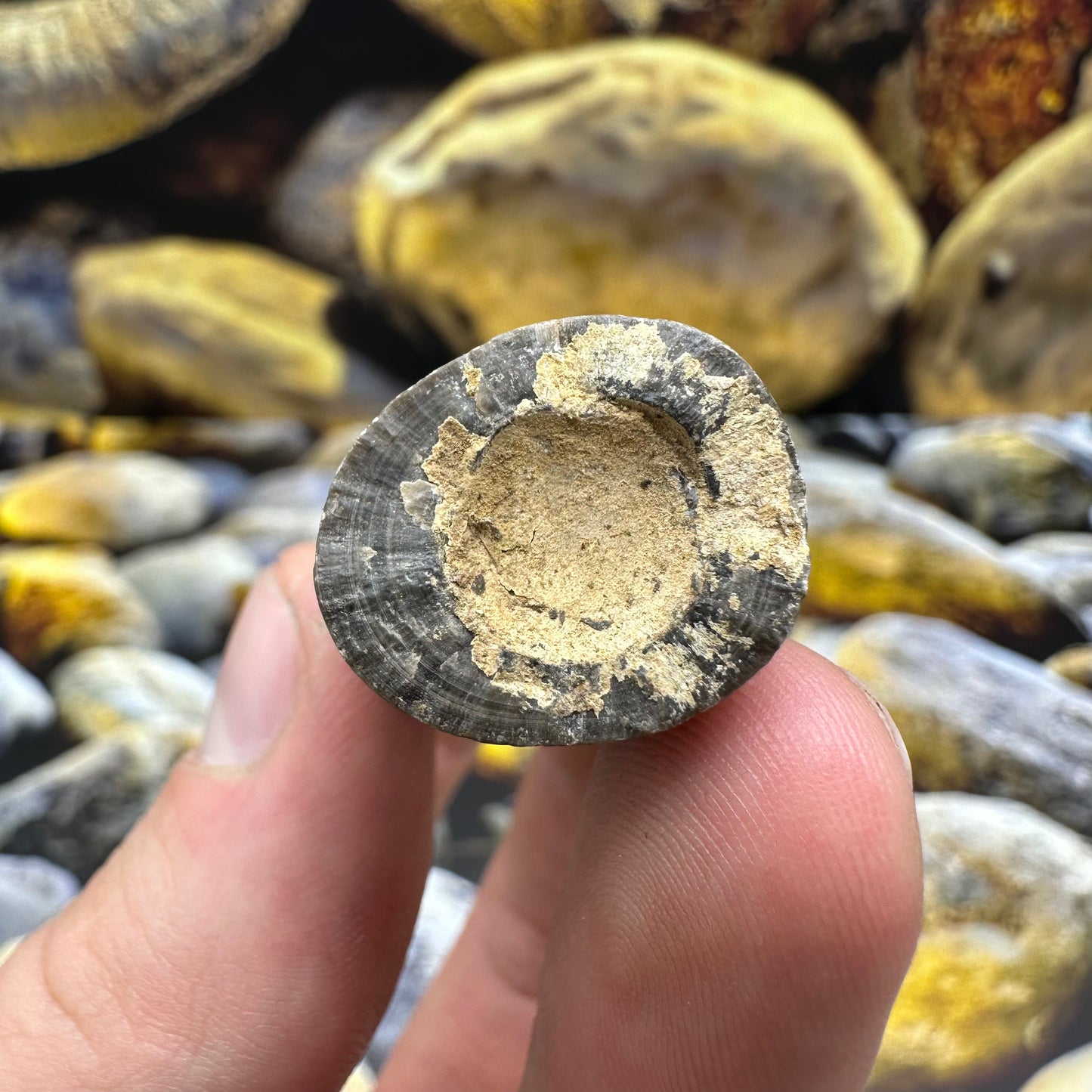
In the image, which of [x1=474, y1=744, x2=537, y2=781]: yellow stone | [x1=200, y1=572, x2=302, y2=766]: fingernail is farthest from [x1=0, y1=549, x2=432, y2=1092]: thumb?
[x1=474, y1=744, x2=537, y2=781]: yellow stone

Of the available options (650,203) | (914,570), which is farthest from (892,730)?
(650,203)

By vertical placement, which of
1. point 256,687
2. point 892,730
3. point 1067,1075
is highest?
point 892,730

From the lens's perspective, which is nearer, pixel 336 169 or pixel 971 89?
pixel 971 89

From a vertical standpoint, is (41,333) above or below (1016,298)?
below

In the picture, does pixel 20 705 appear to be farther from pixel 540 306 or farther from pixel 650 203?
pixel 650 203

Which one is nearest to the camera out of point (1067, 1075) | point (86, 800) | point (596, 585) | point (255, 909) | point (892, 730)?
point (596, 585)

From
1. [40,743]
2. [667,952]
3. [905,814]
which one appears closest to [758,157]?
[905,814]

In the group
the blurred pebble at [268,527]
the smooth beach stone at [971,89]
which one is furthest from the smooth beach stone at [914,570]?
the blurred pebble at [268,527]
